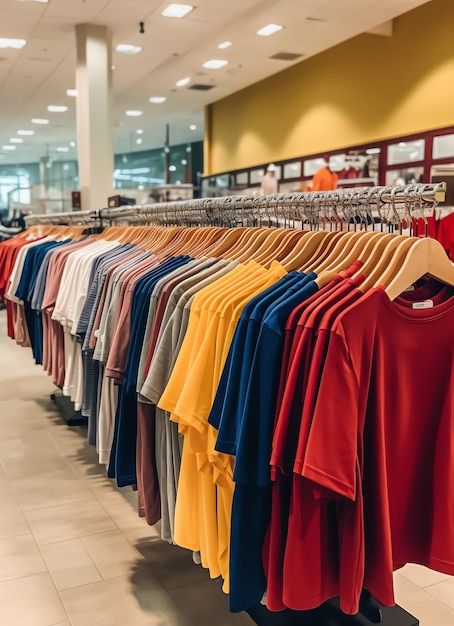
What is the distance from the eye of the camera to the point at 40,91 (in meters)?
12.7

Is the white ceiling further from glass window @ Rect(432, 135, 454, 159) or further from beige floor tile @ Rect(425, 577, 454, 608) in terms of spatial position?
beige floor tile @ Rect(425, 577, 454, 608)

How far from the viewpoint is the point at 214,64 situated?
1059 cm

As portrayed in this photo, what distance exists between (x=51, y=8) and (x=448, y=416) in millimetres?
7616

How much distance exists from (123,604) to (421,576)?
131 cm

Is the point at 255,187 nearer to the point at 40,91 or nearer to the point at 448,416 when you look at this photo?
the point at 40,91

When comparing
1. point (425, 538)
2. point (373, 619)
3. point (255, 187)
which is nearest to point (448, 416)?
point (425, 538)

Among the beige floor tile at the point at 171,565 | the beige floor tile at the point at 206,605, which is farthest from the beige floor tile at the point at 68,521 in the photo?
the beige floor tile at the point at 206,605

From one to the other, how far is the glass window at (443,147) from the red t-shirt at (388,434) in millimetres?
6879

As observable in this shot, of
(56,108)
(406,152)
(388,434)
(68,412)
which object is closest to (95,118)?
(406,152)

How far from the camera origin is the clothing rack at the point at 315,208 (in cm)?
179

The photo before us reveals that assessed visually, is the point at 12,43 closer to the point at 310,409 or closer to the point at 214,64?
the point at 214,64

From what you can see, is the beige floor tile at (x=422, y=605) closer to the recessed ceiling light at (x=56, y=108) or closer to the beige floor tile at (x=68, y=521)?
the beige floor tile at (x=68, y=521)

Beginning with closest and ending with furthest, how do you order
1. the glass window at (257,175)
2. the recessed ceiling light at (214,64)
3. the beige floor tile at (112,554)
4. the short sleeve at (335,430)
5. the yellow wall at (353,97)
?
1. the short sleeve at (335,430)
2. the beige floor tile at (112,554)
3. the yellow wall at (353,97)
4. the recessed ceiling light at (214,64)
5. the glass window at (257,175)

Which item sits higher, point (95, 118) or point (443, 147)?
point (95, 118)
